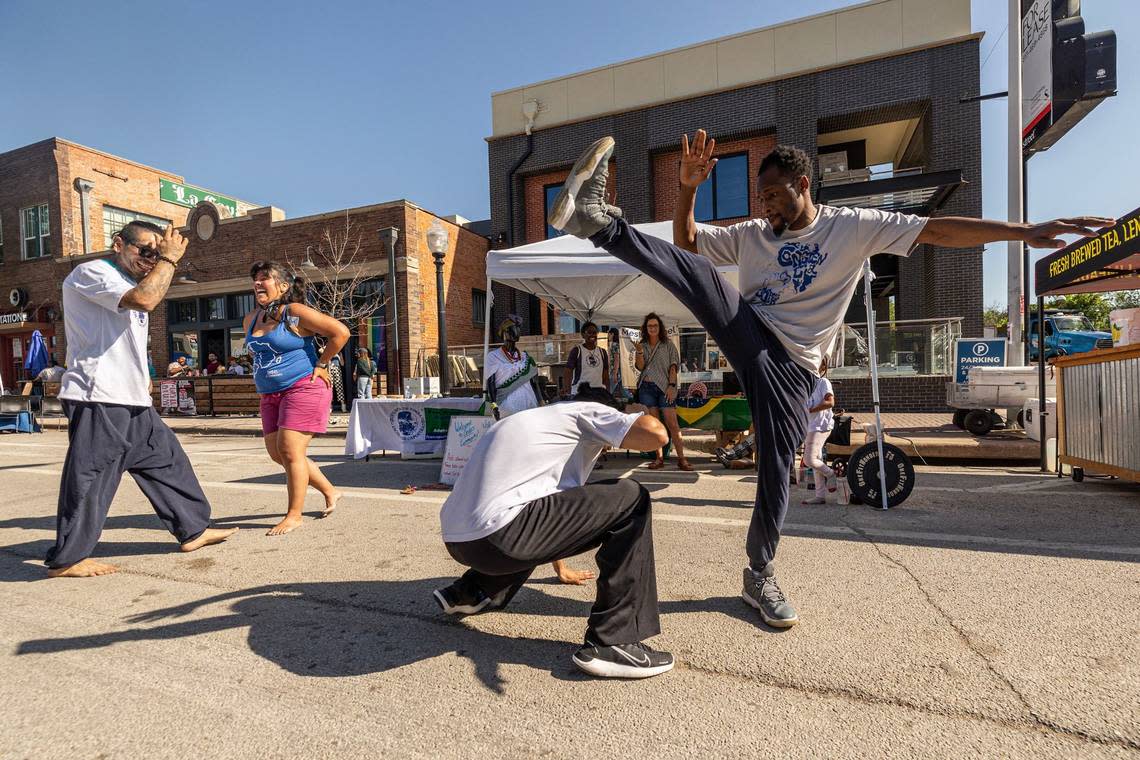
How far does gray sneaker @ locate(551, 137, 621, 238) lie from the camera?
2084 mm

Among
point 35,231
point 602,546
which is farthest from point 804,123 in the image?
point 35,231

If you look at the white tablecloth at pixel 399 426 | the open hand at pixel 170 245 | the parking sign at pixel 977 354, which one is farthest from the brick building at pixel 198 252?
the parking sign at pixel 977 354

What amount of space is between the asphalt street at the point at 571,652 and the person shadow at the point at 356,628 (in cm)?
1

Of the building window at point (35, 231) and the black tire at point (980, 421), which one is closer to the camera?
the black tire at point (980, 421)

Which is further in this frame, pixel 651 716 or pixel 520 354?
pixel 520 354

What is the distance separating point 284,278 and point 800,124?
Answer: 575 inches

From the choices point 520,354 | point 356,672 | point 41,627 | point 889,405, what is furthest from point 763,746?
point 889,405

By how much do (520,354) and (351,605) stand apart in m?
3.57

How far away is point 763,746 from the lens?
1.65m

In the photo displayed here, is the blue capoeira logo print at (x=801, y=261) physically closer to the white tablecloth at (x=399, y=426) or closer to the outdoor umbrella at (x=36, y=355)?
the white tablecloth at (x=399, y=426)

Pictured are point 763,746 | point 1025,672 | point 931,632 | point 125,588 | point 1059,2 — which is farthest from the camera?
point 1059,2

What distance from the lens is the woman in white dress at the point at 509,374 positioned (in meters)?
5.79

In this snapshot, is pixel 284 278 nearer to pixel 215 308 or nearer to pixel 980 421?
pixel 980 421

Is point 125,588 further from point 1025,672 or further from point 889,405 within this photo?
point 889,405
